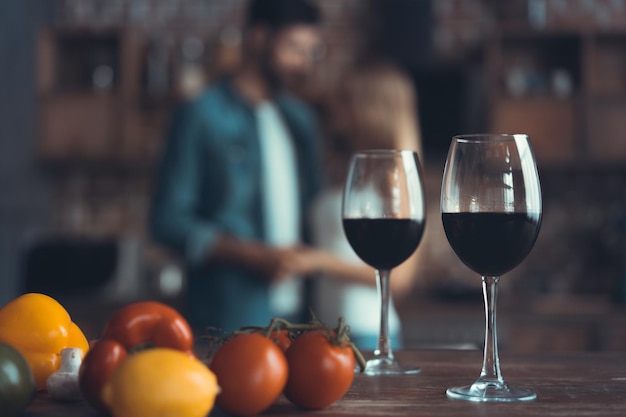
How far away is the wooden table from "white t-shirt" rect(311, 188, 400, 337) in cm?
97

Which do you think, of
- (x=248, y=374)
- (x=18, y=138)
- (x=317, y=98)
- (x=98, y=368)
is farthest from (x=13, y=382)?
(x=18, y=138)

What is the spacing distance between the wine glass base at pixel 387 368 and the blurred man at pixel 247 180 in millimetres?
1251

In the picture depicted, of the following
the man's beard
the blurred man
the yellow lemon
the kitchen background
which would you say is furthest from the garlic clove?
the kitchen background

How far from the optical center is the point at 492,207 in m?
0.79

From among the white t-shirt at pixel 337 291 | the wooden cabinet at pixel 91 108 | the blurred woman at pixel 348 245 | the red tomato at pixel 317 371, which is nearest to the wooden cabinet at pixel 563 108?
the wooden cabinet at pixel 91 108

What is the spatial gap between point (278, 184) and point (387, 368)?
153 cm

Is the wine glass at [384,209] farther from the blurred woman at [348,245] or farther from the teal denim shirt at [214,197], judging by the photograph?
the teal denim shirt at [214,197]

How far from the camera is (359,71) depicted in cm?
406

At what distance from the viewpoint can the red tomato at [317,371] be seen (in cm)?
70

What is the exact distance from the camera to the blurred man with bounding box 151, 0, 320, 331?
227cm

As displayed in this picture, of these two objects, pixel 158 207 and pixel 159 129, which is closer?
pixel 158 207

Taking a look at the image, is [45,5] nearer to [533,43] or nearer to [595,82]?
[533,43]

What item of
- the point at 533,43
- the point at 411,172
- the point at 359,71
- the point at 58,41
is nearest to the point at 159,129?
the point at 58,41

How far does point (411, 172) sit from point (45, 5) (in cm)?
357
